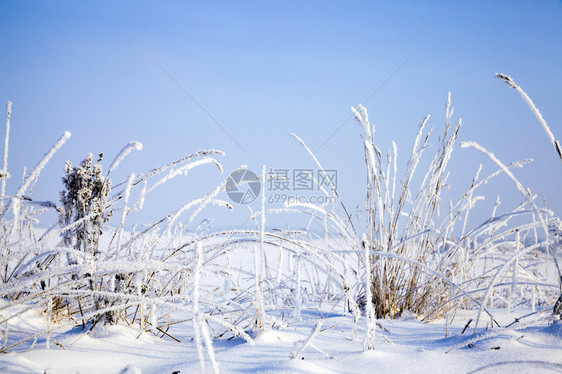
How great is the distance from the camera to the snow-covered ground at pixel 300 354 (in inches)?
33.7

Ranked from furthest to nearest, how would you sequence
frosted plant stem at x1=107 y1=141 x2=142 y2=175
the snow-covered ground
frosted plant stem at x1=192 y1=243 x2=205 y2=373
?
frosted plant stem at x1=107 y1=141 x2=142 y2=175, the snow-covered ground, frosted plant stem at x1=192 y1=243 x2=205 y2=373

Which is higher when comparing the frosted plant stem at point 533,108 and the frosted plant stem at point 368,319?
the frosted plant stem at point 533,108

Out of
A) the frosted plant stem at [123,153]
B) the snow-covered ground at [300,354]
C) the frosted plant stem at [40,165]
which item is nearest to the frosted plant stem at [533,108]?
the snow-covered ground at [300,354]

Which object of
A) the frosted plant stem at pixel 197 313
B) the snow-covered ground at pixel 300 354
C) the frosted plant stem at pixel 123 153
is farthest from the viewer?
the frosted plant stem at pixel 123 153

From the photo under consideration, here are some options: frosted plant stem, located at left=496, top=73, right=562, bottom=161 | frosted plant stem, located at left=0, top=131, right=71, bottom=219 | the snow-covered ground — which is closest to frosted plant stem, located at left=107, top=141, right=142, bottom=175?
frosted plant stem, located at left=0, top=131, right=71, bottom=219

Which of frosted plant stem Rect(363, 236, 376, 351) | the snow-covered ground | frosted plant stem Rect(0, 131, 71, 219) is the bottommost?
the snow-covered ground

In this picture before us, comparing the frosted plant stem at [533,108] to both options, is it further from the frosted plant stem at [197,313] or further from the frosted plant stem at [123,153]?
the frosted plant stem at [123,153]

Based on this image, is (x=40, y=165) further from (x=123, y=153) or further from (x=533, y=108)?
(x=533, y=108)

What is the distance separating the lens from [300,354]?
3.16 feet

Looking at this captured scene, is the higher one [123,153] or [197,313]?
[123,153]

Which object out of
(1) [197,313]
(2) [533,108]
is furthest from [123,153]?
(2) [533,108]

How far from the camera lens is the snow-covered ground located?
857mm

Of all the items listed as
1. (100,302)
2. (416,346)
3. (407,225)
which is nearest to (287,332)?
(416,346)

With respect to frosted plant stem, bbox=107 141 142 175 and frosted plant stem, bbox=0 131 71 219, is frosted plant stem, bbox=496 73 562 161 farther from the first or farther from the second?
frosted plant stem, bbox=0 131 71 219
